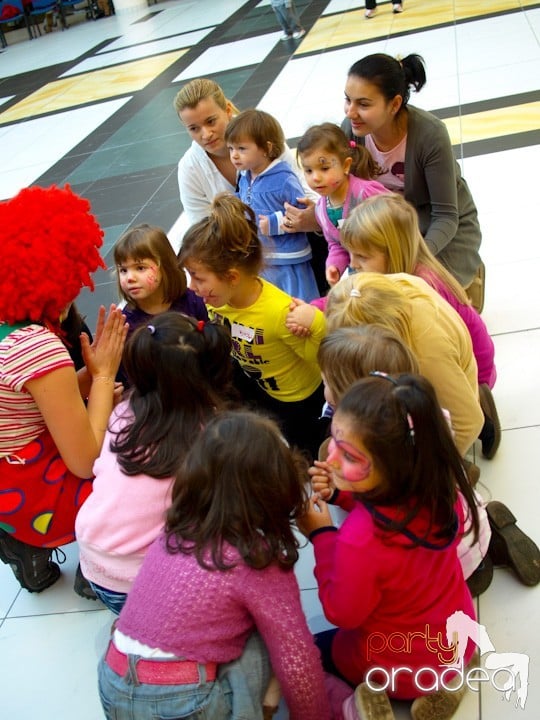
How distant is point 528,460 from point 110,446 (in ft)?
3.69

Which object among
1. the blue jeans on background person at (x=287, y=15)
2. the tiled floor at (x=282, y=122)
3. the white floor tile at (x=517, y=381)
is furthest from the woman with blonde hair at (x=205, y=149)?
the blue jeans on background person at (x=287, y=15)

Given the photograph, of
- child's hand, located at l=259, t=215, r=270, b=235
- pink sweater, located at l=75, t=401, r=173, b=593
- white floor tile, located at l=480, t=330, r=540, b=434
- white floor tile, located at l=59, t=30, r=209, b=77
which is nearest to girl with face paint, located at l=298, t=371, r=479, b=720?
pink sweater, located at l=75, t=401, r=173, b=593

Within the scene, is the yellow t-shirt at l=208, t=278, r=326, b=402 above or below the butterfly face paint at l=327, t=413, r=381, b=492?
below

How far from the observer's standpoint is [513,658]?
5.00 ft

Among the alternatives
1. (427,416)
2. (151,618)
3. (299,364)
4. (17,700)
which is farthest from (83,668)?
(427,416)

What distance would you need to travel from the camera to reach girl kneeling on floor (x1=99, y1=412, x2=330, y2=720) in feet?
4.19

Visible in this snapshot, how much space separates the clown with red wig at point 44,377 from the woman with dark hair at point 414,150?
3.11 ft

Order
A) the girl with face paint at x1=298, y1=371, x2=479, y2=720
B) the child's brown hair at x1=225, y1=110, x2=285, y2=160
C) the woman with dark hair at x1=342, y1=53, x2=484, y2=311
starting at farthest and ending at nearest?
the child's brown hair at x1=225, y1=110, x2=285, y2=160
the woman with dark hair at x1=342, y1=53, x2=484, y2=311
the girl with face paint at x1=298, y1=371, x2=479, y2=720

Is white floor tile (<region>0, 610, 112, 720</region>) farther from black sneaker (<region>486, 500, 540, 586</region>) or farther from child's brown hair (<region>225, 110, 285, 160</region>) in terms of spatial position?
child's brown hair (<region>225, 110, 285, 160</region>)

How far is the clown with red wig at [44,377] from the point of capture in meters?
1.71

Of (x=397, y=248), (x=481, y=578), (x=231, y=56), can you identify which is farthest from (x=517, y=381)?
(x=231, y=56)

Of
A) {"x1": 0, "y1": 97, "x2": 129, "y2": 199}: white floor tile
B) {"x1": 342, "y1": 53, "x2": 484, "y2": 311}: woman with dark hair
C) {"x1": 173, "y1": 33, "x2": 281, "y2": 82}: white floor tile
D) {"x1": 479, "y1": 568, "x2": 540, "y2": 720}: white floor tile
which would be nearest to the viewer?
{"x1": 479, "y1": 568, "x2": 540, "y2": 720}: white floor tile

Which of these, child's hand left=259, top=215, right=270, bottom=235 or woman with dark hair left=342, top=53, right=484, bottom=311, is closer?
woman with dark hair left=342, top=53, right=484, bottom=311

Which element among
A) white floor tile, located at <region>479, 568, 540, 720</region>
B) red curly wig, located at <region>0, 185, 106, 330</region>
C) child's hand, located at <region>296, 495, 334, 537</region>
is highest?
red curly wig, located at <region>0, 185, 106, 330</region>
